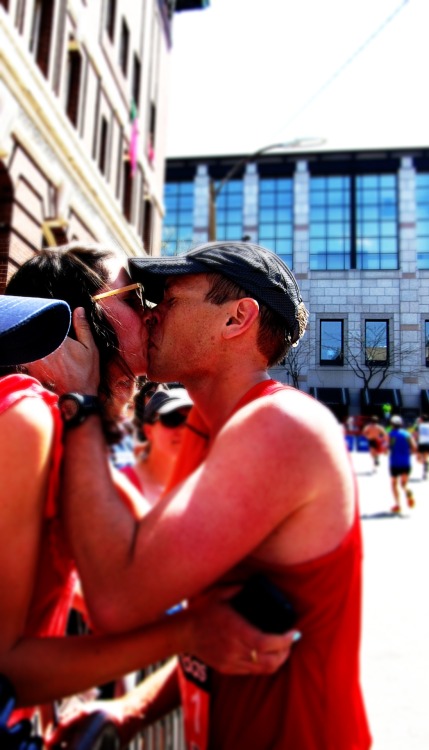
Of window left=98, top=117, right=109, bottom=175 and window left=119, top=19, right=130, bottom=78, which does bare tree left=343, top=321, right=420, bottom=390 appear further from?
window left=119, top=19, right=130, bottom=78

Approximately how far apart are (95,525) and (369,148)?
1.33m

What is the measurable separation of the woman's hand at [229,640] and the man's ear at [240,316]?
1.83ft

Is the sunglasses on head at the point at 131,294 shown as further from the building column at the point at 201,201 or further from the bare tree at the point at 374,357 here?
the bare tree at the point at 374,357

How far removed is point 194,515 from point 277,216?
3.24ft

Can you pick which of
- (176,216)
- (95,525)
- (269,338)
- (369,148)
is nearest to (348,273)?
(269,338)

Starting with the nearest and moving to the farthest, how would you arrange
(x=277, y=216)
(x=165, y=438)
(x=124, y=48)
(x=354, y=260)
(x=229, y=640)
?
1. (x=229, y=640)
2. (x=354, y=260)
3. (x=277, y=216)
4. (x=165, y=438)
5. (x=124, y=48)

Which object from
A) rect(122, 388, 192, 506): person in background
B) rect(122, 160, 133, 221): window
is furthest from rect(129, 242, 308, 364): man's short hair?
rect(122, 160, 133, 221): window

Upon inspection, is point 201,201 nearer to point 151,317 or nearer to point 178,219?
point 178,219

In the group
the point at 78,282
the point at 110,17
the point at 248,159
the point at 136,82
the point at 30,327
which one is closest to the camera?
the point at 30,327

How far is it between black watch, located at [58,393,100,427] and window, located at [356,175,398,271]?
0.79 meters

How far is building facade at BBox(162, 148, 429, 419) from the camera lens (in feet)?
5.19

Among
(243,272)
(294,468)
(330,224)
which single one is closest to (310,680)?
(294,468)

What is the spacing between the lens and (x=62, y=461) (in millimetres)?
1229

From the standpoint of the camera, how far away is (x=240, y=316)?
145cm
